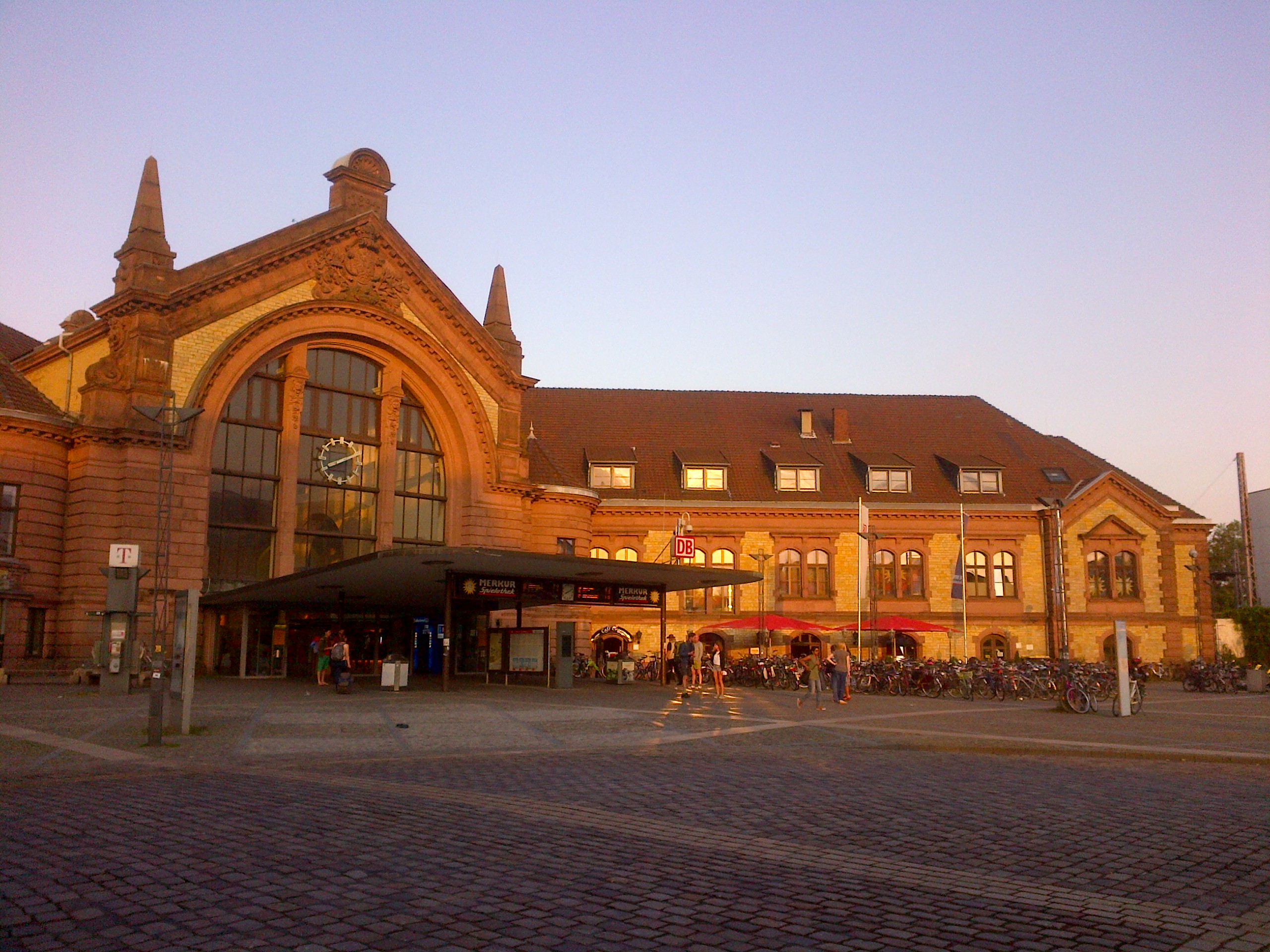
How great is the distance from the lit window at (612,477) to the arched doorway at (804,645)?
11260 millimetres

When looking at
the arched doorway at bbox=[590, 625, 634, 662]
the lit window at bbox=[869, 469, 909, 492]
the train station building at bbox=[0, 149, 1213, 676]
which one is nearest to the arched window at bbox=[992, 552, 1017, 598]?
the train station building at bbox=[0, 149, 1213, 676]

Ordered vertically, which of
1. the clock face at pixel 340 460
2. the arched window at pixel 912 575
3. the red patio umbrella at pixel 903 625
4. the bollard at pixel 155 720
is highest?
the clock face at pixel 340 460

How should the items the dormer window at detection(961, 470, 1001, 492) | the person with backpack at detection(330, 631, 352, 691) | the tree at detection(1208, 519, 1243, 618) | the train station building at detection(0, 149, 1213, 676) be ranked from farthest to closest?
the tree at detection(1208, 519, 1243, 618) → the dormer window at detection(961, 470, 1001, 492) → the train station building at detection(0, 149, 1213, 676) → the person with backpack at detection(330, 631, 352, 691)

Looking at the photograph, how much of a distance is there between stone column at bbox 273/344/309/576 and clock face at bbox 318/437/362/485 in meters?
1.15

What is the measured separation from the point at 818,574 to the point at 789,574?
4.90ft

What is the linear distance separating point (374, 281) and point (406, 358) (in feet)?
11.0

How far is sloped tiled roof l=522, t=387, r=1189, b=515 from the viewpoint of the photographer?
191 feet

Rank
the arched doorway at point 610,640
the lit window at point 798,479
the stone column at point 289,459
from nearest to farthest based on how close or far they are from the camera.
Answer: the stone column at point 289,459
the arched doorway at point 610,640
the lit window at point 798,479

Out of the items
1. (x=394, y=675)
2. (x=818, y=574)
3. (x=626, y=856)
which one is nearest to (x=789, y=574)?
(x=818, y=574)

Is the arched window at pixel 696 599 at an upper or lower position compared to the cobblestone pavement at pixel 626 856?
upper

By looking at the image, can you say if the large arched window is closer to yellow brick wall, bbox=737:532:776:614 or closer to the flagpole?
yellow brick wall, bbox=737:532:776:614

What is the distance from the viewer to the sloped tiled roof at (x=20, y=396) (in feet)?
125

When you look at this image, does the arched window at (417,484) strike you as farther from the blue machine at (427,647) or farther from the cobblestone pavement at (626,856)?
the cobblestone pavement at (626,856)

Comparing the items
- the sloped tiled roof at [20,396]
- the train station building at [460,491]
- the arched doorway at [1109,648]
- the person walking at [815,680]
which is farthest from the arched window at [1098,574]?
the sloped tiled roof at [20,396]
